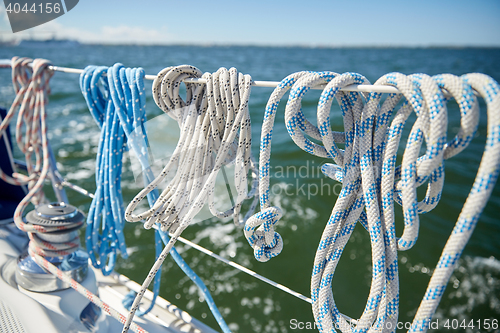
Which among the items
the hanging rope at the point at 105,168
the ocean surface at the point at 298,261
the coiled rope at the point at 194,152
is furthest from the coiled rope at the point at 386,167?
the ocean surface at the point at 298,261

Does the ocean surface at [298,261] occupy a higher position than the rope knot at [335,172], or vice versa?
the rope knot at [335,172]

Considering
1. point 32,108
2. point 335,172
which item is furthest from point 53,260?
point 335,172

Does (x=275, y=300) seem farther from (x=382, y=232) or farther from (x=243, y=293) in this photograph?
(x=382, y=232)

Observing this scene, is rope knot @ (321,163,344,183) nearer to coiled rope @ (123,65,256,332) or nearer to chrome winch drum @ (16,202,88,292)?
coiled rope @ (123,65,256,332)

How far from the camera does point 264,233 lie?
874 millimetres

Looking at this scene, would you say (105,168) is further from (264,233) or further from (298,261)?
(298,261)

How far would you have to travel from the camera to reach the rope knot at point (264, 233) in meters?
0.83

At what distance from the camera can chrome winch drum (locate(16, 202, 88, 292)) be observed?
1.10m

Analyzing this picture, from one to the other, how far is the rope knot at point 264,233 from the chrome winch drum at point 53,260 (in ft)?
2.04

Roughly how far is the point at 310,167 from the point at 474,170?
2270 mm

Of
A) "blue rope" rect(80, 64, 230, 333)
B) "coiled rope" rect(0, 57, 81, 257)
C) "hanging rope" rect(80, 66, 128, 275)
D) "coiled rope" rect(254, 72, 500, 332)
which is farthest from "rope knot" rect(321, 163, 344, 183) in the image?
"coiled rope" rect(0, 57, 81, 257)

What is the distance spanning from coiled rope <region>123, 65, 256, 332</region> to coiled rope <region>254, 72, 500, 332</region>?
153 millimetres

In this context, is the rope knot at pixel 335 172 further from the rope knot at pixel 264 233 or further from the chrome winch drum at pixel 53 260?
the chrome winch drum at pixel 53 260

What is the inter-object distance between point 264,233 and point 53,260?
2.45 feet
